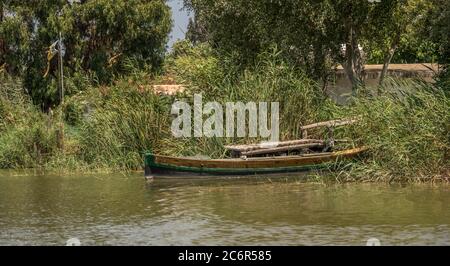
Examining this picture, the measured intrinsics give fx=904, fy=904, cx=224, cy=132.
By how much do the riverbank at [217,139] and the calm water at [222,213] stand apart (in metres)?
1.02

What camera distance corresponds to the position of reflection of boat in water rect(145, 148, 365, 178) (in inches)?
903

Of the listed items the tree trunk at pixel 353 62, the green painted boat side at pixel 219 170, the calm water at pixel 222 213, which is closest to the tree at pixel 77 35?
the tree trunk at pixel 353 62

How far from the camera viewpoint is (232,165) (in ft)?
75.9

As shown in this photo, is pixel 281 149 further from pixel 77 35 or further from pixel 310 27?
pixel 77 35

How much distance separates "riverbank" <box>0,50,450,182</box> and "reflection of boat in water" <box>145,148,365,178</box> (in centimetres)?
60

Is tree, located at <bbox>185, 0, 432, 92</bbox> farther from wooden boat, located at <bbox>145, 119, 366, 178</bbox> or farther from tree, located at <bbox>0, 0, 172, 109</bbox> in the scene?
tree, located at <bbox>0, 0, 172, 109</bbox>

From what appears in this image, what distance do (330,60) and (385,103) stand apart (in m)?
5.81

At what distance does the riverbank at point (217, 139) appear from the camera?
2077 centimetres

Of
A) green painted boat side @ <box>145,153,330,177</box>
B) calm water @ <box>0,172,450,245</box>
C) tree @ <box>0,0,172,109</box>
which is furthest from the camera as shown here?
tree @ <box>0,0,172,109</box>

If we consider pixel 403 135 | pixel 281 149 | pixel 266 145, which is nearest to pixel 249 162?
pixel 266 145

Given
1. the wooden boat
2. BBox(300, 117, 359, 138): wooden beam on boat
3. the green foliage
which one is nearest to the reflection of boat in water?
the wooden boat
